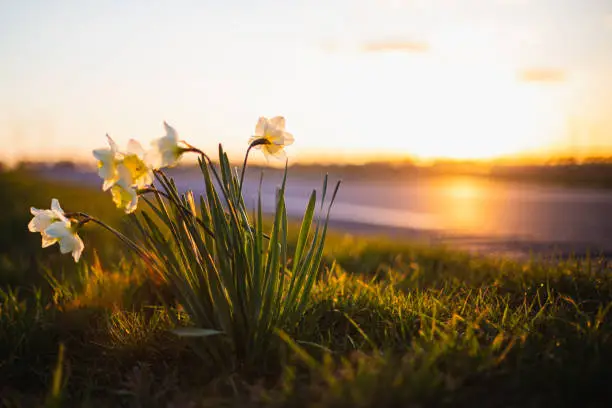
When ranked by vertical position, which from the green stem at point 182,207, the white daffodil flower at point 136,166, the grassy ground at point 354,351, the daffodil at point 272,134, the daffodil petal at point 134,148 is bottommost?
the grassy ground at point 354,351

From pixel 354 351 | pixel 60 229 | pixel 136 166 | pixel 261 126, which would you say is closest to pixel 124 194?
pixel 136 166

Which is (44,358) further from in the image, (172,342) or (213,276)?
(213,276)

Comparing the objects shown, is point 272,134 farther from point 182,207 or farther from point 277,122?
point 182,207

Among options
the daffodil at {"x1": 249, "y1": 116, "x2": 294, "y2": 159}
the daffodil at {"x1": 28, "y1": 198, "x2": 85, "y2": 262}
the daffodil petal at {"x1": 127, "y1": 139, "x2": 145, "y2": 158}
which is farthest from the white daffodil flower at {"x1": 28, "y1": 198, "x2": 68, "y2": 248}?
the daffodil at {"x1": 249, "y1": 116, "x2": 294, "y2": 159}

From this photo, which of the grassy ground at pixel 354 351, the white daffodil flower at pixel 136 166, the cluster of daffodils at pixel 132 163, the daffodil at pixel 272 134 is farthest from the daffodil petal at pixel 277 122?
the grassy ground at pixel 354 351

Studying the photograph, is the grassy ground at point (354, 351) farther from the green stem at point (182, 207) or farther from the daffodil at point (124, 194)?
the daffodil at point (124, 194)

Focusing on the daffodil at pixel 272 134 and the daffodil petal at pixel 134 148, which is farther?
the daffodil at pixel 272 134
